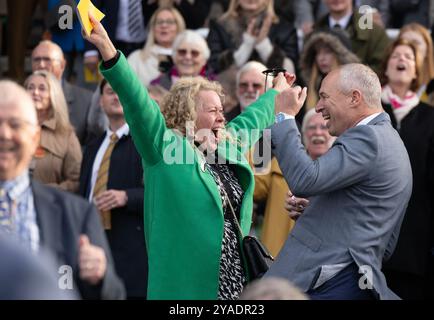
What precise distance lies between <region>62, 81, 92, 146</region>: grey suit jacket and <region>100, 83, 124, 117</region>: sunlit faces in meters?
1.02

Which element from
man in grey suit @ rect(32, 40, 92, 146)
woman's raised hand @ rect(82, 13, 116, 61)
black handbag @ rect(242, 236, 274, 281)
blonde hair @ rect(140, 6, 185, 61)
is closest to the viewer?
woman's raised hand @ rect(82, 13, 116, 61)

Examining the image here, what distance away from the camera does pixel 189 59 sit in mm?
9930

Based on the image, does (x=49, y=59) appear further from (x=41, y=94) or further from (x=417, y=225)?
(x=417, y=225)

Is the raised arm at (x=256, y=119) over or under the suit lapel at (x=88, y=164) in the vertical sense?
over

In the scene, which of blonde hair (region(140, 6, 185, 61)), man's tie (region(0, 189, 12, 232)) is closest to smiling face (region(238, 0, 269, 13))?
blonde hair (region(140, 6, 185, 61))

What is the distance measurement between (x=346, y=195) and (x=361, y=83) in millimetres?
561

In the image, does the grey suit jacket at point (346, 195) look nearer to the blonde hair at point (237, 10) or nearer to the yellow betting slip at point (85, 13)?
the yellow betting slip at point (85, 13)

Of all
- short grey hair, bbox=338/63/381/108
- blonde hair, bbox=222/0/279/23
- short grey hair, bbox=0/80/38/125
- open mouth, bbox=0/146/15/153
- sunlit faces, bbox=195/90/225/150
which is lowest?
sunlit faces, bbox=195/90/225/150

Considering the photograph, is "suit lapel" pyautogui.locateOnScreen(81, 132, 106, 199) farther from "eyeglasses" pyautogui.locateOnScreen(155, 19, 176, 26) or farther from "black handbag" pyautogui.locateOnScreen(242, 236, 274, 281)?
"black handbag" pyautogui.locateOnScreen(242, 236, 274, 281)

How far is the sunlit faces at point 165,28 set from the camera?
10.6 metres

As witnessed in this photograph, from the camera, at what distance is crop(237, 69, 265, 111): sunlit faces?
9.25 meters

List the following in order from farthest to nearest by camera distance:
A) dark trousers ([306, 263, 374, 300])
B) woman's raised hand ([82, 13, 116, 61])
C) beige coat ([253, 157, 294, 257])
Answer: beige coat ([253, 157, 294, 257]), dark trousers ([306, 263, 374, 300]), woman's raised hand ([82, 13, 116, 61])

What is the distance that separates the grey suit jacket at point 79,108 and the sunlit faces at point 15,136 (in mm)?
5553

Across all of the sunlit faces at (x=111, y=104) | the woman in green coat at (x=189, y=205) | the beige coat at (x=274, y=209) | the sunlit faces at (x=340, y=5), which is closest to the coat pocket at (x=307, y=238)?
the woman in green coat at (x=189, y=205)
